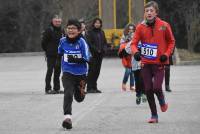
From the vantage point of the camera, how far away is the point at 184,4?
143ft

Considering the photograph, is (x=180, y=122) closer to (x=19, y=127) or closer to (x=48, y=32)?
(x=19, y=127)

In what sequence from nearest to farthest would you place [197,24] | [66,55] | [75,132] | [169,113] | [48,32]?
[75,132], [66,55], [169,113], [48,32], [197,24]

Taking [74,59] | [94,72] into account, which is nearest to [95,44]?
[94,72]

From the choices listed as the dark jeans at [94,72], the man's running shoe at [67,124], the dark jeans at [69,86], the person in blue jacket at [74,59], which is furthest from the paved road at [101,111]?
the person in blue jacket at [74,59]

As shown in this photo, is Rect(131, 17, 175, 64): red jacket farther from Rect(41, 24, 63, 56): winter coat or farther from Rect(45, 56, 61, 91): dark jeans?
Rect(45, 56, 61, 91): dark jeans

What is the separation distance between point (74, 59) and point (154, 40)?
1.27 metres

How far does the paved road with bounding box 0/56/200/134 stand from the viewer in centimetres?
1127

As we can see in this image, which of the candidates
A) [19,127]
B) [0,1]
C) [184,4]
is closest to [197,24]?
[184,4]

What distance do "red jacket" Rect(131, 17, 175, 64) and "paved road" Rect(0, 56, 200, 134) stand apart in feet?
3.50

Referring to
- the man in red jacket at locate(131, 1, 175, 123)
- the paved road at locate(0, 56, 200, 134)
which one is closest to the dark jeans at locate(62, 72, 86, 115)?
the paved road at locate(0, 56, 200, 134)

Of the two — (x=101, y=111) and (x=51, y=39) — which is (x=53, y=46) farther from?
(x=101, y=111)

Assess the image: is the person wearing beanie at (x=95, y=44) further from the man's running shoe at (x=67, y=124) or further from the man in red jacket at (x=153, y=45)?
the man's running shoe at (x=67, y=124)

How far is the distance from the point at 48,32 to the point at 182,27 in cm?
2839

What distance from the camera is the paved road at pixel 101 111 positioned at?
1127 centimetres
